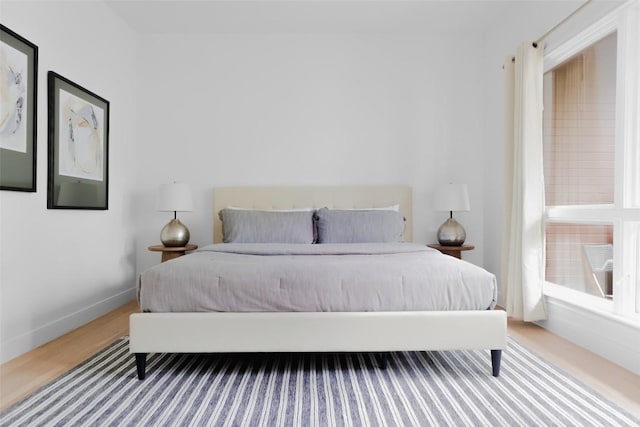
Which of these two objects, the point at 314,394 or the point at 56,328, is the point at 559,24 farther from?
the point at 56,328

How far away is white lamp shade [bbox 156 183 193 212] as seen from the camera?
142 inches

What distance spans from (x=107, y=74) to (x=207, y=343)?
9.07 feet

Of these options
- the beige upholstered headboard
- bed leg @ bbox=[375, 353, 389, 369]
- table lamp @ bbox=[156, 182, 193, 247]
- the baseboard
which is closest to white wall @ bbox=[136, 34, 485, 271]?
the beige upholstered headboard

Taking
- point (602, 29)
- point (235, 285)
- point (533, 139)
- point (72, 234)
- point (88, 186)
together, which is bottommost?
point (235, 285)

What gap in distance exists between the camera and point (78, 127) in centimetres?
312

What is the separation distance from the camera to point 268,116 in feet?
13.5

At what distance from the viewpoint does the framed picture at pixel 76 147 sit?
2816mm

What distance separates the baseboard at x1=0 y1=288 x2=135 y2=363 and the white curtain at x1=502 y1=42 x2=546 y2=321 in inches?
131

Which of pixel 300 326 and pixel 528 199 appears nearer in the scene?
pixel 300 326

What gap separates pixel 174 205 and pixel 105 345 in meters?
1.35

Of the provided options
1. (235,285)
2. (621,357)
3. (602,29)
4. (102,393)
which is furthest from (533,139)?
(102,393)

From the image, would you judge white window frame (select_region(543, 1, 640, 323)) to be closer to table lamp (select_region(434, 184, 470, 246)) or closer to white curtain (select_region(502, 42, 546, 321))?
white curtain (select_region(502, 42, 546, 321))

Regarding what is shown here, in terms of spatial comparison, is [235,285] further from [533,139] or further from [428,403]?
[533,139]

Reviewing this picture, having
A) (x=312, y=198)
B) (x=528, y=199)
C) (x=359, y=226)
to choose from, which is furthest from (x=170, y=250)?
(x=528, y=199)
